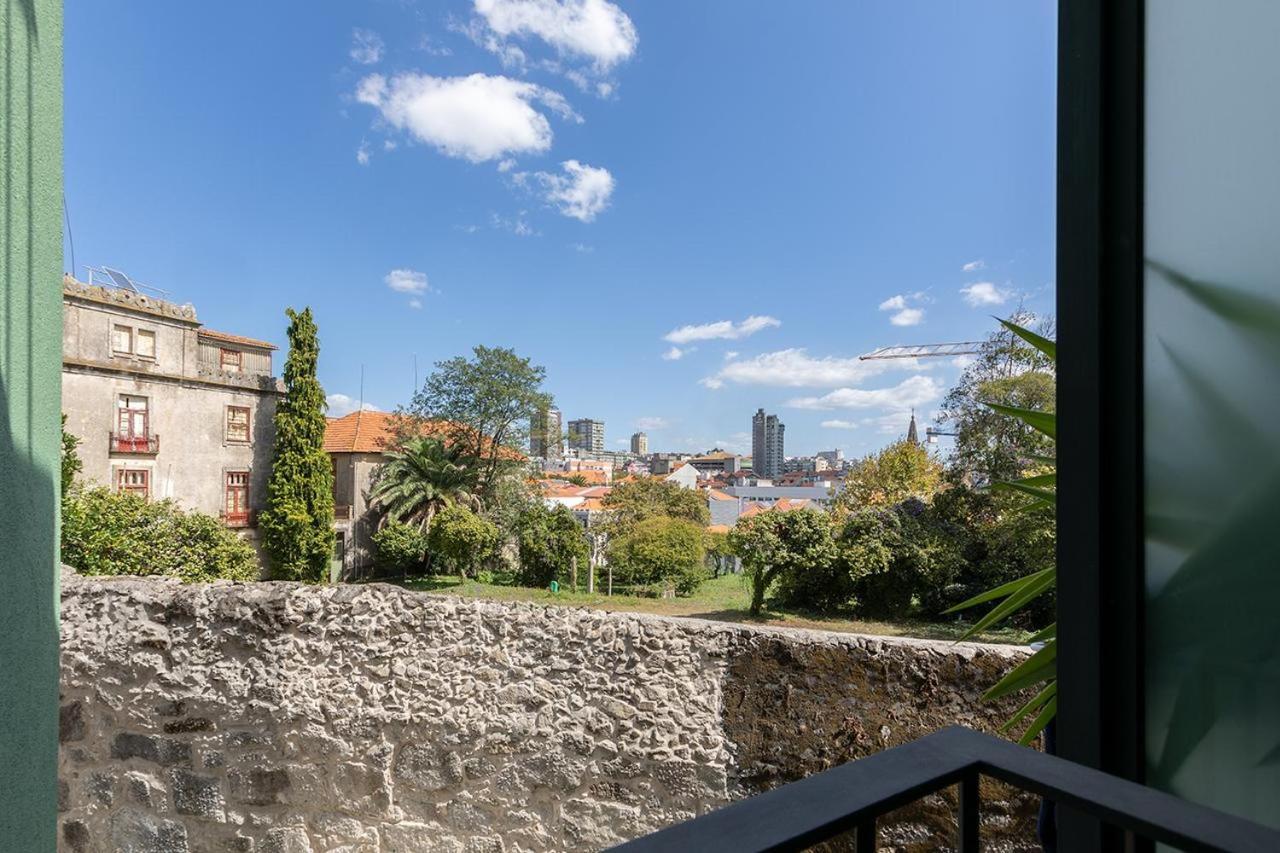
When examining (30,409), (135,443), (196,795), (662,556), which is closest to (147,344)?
(135,443)

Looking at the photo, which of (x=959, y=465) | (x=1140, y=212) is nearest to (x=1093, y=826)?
(x=1140, y=212)

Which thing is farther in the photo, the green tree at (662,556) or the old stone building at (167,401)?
the green tree at (662,556)

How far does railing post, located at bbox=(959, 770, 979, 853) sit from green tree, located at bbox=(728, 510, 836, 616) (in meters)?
8.46

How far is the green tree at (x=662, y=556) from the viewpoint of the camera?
12.5 metres

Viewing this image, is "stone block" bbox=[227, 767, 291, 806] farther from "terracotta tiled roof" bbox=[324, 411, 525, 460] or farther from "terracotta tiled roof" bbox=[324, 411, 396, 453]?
"terracotta tiled roof" bbox=[324, 411, 396, 453]

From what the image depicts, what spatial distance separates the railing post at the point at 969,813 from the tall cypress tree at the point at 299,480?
50.6 feet

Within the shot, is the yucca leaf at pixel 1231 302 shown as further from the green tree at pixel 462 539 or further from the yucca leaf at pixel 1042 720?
the green tree at pixel 462 539

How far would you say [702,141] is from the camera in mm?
23422

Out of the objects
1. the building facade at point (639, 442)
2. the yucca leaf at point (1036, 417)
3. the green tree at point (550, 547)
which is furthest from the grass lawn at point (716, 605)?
the building facade at point (639, 442)

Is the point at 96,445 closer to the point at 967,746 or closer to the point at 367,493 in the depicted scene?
the point at 367,493

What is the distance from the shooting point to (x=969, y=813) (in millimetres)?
469

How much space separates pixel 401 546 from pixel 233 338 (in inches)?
246

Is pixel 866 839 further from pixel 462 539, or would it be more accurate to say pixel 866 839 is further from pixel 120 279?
pixel 120 279

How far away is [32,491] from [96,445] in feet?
48.8
